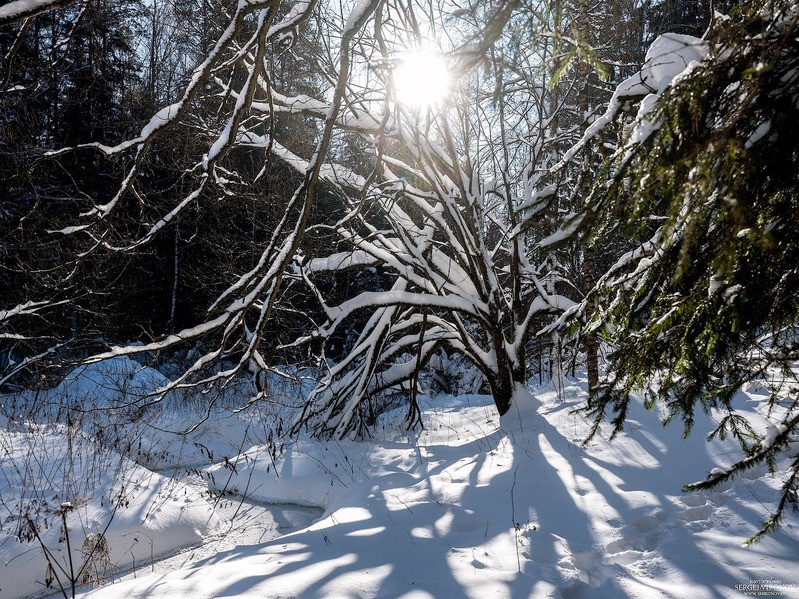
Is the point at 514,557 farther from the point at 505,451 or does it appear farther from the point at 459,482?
the point at 505,451

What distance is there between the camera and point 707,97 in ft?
5.06

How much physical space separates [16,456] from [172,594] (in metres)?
3.52

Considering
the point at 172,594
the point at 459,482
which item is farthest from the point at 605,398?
the point at 172,594

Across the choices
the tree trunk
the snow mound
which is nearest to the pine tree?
the snow mound

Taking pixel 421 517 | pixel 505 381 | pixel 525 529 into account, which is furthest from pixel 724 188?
pixel 505 381

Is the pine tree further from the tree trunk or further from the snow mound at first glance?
the tree trunk

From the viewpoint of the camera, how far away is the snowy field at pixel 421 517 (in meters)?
2.28

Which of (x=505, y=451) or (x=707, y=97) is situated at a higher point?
(x=707, y=97)

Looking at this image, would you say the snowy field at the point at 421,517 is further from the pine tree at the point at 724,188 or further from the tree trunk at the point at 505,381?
the pine tree at the point at 724,188

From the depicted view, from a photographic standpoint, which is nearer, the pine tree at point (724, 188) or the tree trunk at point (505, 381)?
the pine tree at point (724, 188)

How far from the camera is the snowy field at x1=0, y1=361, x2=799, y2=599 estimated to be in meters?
2.28

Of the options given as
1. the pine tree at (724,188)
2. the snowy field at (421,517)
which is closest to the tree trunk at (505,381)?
the snowy field at (421,517)

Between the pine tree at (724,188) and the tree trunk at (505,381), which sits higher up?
the pine tree at (724,188)

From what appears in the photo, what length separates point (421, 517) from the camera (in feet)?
10.6
